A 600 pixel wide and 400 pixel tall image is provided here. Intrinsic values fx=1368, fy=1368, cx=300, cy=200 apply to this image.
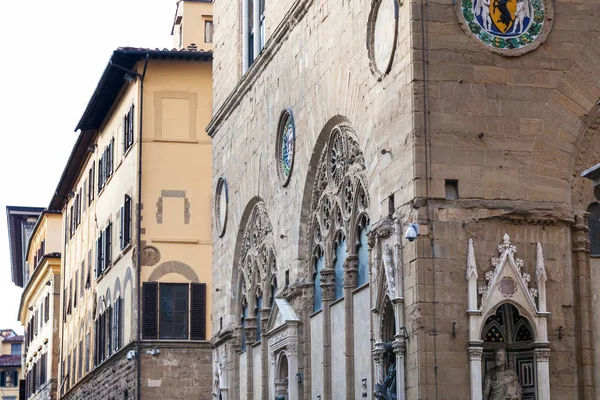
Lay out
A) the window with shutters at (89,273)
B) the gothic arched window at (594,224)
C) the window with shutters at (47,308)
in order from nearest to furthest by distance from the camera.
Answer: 1. the gothic arched window at (594,224)
2. the window with shutters at (89,273)
3. the window with shutters at (47,308)

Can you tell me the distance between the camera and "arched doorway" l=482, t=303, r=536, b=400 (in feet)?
64.2

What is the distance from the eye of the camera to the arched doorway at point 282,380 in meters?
27.2

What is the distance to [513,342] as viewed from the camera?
64.9ft

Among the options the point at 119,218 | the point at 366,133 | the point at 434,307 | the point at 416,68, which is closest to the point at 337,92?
the point at 366,133

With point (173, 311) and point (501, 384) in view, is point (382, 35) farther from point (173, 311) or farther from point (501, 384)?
point (173, 311)

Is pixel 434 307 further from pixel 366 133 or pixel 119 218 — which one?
pixel 119 218

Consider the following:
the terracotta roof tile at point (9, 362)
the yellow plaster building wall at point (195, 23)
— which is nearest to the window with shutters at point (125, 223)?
the yellow plaster building wall at point (195, 23)

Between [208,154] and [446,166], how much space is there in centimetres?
2271

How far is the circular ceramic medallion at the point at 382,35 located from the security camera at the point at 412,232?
120 inches

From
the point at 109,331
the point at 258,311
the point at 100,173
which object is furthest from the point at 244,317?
the point at 100,173

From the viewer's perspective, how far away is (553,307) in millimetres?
19750

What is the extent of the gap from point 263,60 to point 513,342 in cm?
1188

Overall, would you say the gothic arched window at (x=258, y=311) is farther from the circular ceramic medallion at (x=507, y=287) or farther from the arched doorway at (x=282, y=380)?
the circular ceramic medallion at (x=507, y=287)

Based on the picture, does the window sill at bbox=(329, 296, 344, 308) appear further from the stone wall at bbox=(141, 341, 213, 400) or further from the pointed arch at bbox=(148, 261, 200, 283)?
the pointed arch at bbox=(148, 261, 200, 283)
